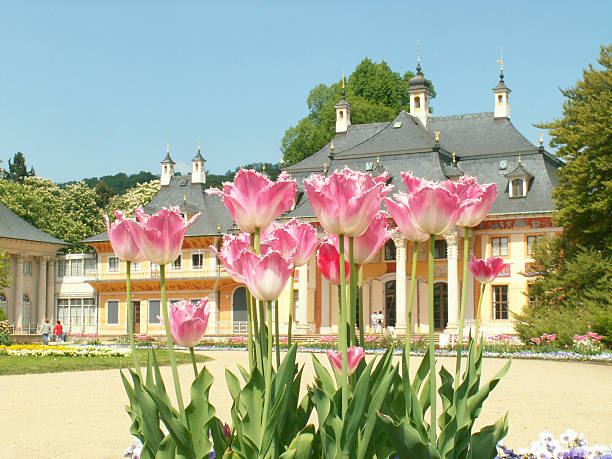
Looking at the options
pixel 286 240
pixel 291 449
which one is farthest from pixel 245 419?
pixel 286 240

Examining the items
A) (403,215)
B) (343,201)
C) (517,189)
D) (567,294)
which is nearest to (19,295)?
(517,189)

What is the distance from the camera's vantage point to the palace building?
36.0m

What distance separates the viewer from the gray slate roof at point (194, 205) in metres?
44.0

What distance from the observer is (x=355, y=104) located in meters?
49.4

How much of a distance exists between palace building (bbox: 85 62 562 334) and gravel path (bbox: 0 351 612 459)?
1706cm

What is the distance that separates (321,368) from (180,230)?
0.85 m

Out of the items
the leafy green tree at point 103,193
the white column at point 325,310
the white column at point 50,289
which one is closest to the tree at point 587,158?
the white column at point 325,310

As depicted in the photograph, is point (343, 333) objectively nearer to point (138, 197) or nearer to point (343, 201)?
point (343, 201)

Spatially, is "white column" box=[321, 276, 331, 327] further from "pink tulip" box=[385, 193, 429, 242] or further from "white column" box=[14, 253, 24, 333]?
"pink tulip" box=[385, 193, 429, 242]

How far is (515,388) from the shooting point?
45.5ft

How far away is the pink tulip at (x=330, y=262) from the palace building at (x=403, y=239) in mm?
27982

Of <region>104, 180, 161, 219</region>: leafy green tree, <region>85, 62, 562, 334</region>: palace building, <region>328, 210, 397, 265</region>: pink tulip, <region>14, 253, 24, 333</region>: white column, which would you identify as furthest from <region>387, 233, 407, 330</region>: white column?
<region>328, 210, 397, 265</region>: pink tulip

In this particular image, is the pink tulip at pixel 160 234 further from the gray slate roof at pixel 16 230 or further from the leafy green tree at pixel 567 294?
the gray slate roof at pixel 16 230

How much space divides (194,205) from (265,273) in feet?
144
